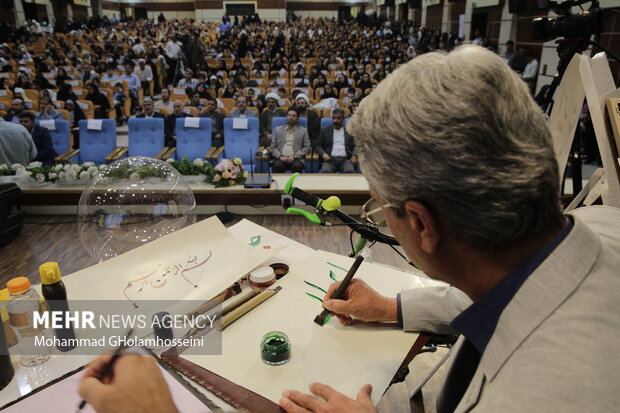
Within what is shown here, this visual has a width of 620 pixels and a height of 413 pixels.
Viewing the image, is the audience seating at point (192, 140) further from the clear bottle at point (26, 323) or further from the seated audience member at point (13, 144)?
the clear bottle at point (26, 323)

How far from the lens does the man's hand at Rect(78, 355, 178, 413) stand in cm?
65

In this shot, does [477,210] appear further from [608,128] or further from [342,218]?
[608,128]

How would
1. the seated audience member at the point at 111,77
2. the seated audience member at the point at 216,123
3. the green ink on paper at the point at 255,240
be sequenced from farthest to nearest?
the seated audience member at the point at 111,77
the seated audience member at the point at 216,123
the green ink on paper at the point at 255,240

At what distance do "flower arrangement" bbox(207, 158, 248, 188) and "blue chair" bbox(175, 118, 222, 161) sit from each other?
124 cm

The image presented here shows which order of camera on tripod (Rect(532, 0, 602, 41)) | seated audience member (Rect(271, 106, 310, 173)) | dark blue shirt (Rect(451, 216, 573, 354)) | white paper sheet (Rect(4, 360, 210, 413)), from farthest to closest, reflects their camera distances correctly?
1. seated audience member (Rect(271, 106, 310, 173))
2. camera on tripod (Rect(532, 0, 602, 41))
3. white paper sheet (Rect(4, 360, 210, 413))
4. dark blue shirt (Rect(451, 216, 573, 354))

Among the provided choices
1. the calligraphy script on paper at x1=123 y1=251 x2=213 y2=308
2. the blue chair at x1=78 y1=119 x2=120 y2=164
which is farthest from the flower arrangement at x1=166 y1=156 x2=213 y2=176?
the calligraphy script on paper at x1=123 y1=251 x2=213 y2=308

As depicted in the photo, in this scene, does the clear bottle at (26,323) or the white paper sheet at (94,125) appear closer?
the clear bottle at (26,323)

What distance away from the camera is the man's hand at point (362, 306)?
3.70 feet

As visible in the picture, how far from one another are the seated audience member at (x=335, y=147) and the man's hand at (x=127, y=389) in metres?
4.23

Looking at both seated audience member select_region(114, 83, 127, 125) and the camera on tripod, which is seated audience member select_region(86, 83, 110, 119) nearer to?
seated audience member select_region(114, 83, 127, 125)

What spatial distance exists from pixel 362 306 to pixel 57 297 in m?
0.80

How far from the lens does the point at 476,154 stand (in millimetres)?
563

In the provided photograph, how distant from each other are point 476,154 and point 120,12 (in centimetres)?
3288

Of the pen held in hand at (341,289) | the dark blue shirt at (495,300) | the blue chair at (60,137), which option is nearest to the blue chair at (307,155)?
the blue chair at (60,137)
